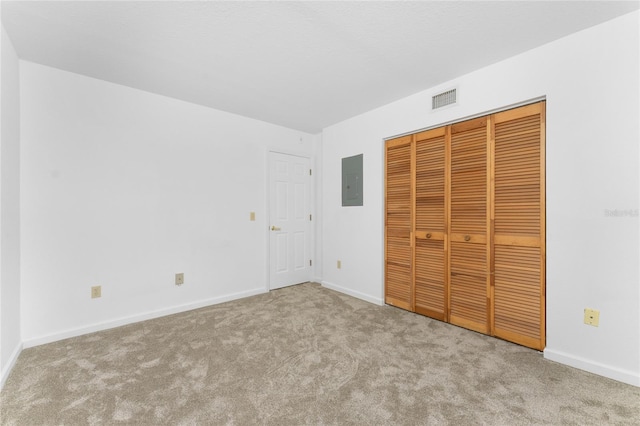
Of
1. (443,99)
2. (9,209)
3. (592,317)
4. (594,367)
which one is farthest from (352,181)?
(9,209)

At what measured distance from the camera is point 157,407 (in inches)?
62.1

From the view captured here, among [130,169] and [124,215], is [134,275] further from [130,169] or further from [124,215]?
[130,169]

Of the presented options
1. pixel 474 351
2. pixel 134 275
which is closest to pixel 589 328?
pixel 474 351

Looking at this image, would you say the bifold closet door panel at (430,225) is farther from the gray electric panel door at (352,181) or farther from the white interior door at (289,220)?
the white interior door at (289,220)

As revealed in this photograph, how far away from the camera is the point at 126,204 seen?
A: 2.82 m

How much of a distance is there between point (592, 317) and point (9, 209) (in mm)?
4369

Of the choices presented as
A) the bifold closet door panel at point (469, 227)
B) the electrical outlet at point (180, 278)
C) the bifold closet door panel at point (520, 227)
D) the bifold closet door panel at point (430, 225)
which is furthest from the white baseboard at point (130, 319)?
the bifold closet door panel at point (520, 227)

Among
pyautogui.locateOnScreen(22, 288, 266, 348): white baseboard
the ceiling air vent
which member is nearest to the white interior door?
pyautogui.locateOnScreen(22, 288, 266, 348): white baseboard

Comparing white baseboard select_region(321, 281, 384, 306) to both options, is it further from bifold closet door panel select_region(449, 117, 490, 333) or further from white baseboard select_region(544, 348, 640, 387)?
white baseboard select_region(544, 348, 640, 387)

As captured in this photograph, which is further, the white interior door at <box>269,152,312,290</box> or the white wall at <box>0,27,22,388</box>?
the white interior door at <box>269,152,312,290</box>

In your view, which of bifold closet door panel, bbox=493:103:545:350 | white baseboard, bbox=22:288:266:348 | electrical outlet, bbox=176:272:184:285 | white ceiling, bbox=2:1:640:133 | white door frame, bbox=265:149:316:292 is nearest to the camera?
white ceiling, bbox=2:1:640:133

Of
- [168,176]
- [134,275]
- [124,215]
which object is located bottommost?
[134,275]

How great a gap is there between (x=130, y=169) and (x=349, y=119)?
2.76 metres

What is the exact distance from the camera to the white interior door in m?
4.04
